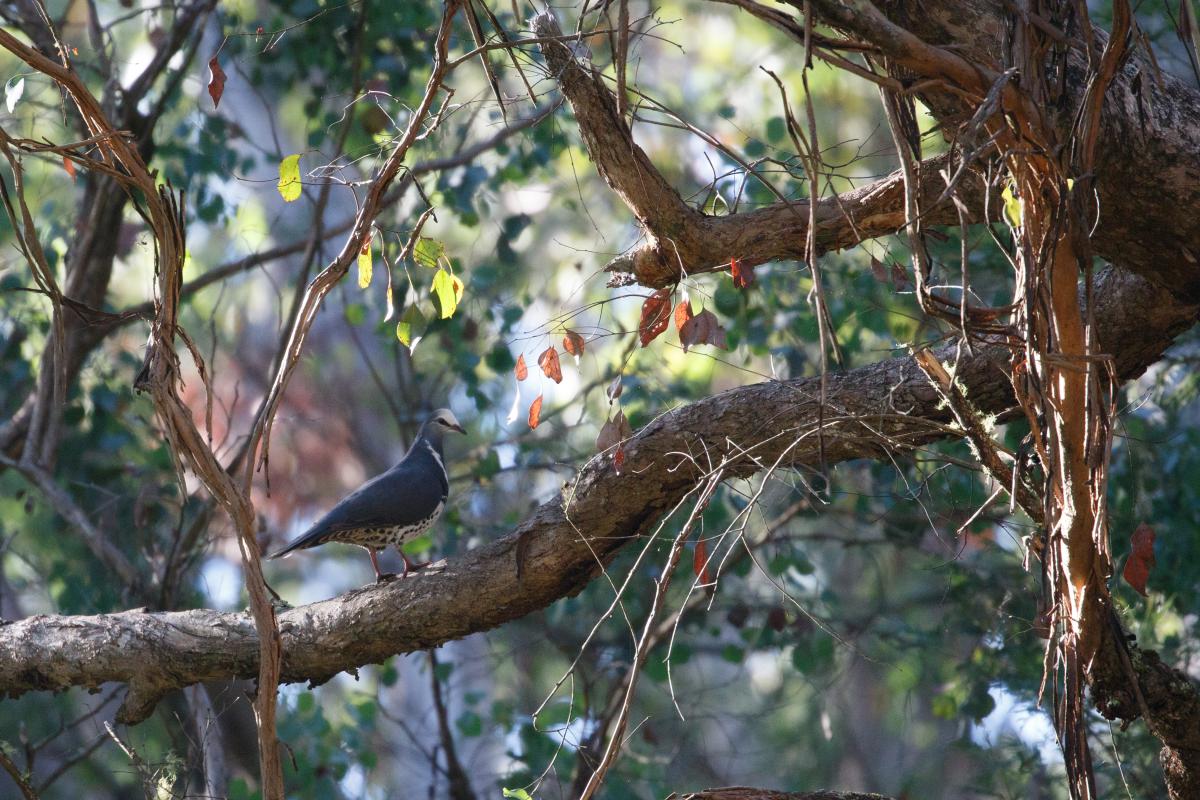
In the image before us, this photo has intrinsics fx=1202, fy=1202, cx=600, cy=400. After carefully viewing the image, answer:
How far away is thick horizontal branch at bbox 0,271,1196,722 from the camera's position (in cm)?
299

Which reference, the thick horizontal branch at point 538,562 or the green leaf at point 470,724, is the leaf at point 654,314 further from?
the green leaf at point 470,724

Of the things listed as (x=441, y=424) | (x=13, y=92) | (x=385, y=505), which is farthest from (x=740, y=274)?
(x=441, y=424)

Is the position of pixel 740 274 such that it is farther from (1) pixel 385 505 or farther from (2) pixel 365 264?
(1) pixel 385 505

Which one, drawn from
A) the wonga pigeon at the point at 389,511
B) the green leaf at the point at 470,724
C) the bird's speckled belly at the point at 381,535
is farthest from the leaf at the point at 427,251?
the green leaf at the point at 470,724

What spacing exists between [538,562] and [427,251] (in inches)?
35.4

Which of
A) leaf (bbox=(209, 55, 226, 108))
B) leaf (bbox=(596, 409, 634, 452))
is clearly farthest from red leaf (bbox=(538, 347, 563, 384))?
leaf (bbox=(209, 55, 226, 108))

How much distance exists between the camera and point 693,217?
9.80 feet

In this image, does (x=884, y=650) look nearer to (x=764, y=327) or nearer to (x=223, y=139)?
(x=764, y=327)

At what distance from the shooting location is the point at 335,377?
11469 millimetres

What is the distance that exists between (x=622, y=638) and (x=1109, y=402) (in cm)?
479

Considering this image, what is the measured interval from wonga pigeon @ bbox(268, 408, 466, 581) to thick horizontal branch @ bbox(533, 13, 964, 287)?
74.3 inches

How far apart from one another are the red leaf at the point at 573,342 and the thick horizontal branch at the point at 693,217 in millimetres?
266

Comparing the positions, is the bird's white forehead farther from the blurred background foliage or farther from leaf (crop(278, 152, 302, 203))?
leaf (crop(278, 152, 302, 203))

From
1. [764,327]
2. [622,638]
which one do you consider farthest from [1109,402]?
[622,638]
